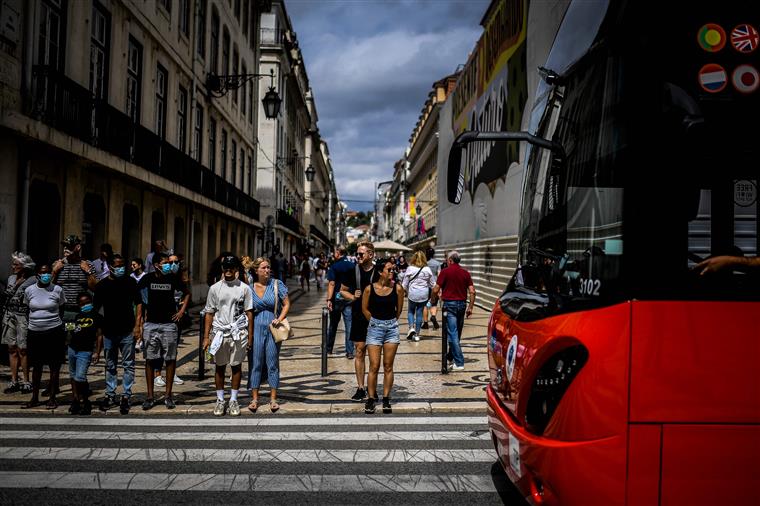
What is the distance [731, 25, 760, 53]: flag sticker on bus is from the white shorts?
5.67 metres

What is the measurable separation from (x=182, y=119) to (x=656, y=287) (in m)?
21.1

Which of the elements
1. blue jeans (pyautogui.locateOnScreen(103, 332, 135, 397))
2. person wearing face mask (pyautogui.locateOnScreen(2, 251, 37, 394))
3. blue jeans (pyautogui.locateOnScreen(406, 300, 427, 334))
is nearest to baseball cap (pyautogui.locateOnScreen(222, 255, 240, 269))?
A: blue jeans (pyautogui.locateOnScreen(103, 332, 135, 397))

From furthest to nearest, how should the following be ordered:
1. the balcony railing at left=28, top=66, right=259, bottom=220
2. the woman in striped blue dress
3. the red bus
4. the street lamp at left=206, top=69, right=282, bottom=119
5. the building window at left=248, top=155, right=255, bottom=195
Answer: the building window at left=248, top=155, right=255, bottom=195 < the street lamp at left=206, top=69, right=282, bottom=119 < the balcony railing at left=28, top=66, right=259, bottom=220 < the woman in striped blue dress < the red bus

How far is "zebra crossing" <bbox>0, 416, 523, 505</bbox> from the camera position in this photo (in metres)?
4.44

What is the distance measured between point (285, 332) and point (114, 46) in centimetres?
1148

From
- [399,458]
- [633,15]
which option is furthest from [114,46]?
[633,15]

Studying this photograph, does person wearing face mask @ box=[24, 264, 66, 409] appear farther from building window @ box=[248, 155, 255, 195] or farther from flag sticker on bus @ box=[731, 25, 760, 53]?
building window @ box=[248, 155, 255, 195]

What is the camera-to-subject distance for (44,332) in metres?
7.46

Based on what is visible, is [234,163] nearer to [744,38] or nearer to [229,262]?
[229,262]

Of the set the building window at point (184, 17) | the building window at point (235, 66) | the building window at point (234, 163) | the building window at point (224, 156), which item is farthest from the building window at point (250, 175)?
the building window at point (184, 17)

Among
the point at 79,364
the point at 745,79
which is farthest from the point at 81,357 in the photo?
the point at 745,79

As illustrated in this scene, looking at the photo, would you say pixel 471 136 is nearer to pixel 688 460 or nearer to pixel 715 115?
pixel 715 115

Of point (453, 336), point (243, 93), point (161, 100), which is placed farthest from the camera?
Answer: point (243, 93)

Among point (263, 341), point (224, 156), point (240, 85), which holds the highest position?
point (240, 85)
